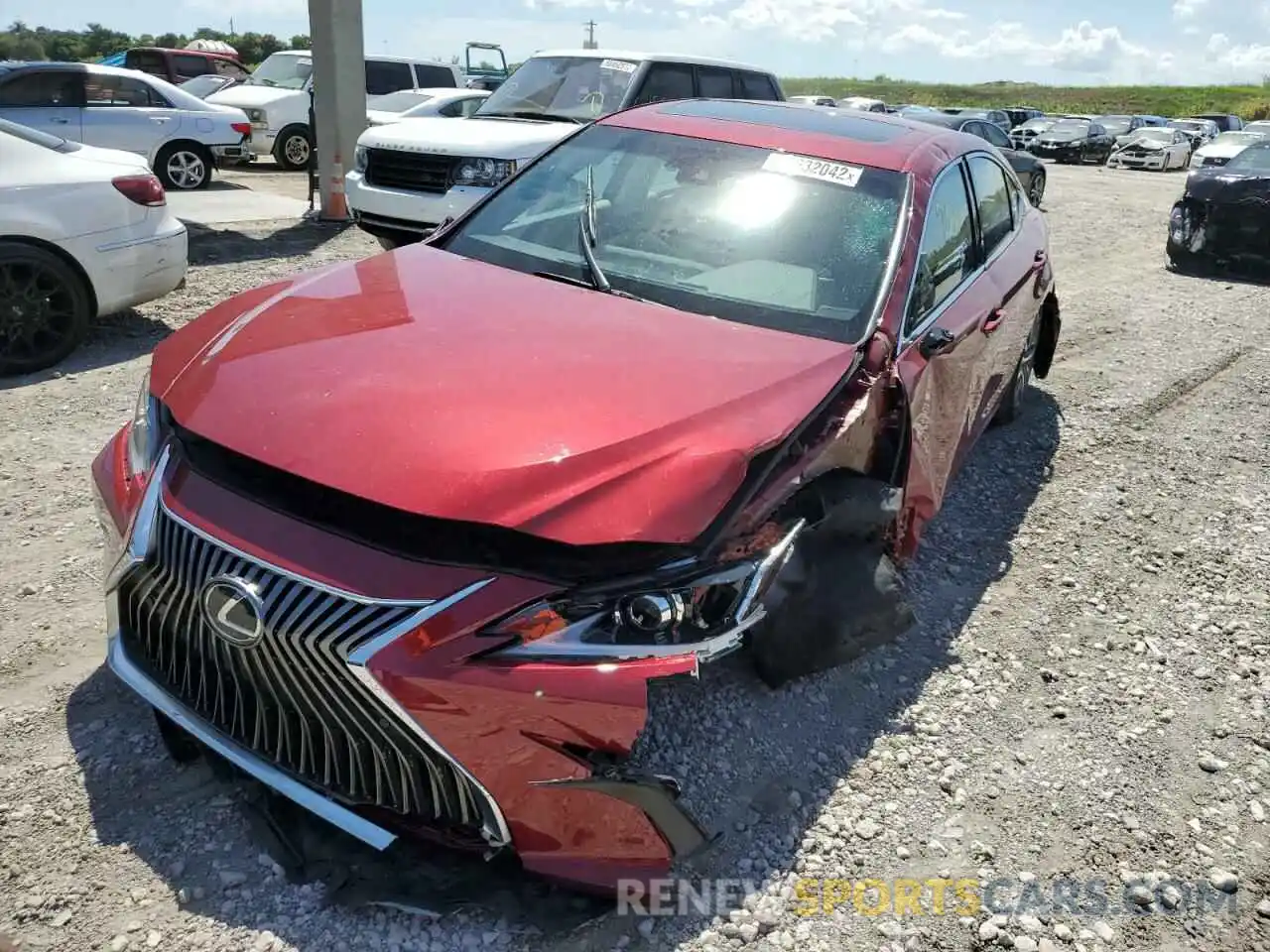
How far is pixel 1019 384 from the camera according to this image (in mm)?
5797

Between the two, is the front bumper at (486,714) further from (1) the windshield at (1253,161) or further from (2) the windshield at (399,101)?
(2) the windshield at (399,101)

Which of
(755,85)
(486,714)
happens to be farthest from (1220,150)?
(486,714)

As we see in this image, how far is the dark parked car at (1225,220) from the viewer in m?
10.4

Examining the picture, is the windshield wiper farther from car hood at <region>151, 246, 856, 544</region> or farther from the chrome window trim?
the chrome window trim

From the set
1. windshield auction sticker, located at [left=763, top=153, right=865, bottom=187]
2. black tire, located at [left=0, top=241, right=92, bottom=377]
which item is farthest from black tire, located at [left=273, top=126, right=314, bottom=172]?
windshield auction sticker, located at [left=763, top=153, right=865, bottom=187]

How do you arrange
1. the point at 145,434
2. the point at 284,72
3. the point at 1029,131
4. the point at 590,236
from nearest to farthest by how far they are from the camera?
the point at 145,434 → the point at 590,236 → the point at 284,72 → the point at 1029,131

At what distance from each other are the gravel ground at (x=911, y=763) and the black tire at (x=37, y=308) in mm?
581

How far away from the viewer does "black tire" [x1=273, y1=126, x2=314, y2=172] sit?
1541cm

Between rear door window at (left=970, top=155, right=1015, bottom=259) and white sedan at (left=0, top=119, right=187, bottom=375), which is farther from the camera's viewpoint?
white sedan at (left=0, top=119, right=187, bottom=375)

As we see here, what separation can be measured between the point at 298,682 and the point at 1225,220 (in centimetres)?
1140

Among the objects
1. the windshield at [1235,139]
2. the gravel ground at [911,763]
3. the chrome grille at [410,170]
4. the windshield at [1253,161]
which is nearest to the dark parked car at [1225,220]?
the windshield at [1253,161]

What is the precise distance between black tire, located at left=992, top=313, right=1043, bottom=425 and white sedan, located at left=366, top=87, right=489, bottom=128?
8.73m

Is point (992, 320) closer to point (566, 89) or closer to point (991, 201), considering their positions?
point (991, 201)

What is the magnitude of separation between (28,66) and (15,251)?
23.4 feet
